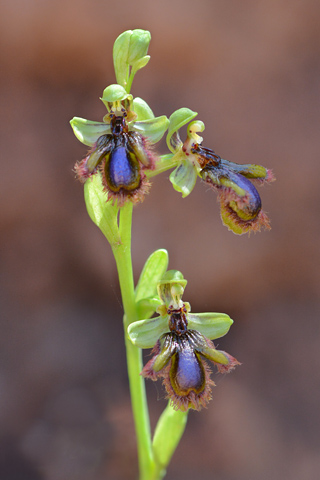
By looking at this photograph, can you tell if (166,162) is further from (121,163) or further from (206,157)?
(121,163)

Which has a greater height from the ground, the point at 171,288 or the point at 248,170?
the point at 248,170

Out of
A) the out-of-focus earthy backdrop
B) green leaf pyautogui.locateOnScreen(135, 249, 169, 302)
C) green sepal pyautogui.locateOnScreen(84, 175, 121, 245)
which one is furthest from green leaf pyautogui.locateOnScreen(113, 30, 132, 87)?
the out-of-focus earthy backdrop

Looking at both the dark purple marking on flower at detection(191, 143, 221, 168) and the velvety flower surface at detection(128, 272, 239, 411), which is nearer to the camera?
the velvety flower surface at detection(128, 272, 239, 411)

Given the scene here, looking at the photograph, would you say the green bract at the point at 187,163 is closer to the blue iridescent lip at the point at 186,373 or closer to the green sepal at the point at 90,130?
the green sepal at the point at 90,130

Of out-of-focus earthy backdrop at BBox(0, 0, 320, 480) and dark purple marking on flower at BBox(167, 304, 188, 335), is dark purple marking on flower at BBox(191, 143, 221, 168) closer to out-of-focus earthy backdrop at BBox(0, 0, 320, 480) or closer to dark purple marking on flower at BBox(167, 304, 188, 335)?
dark purple marking on flower at BBox(167, 304, 188, 335)

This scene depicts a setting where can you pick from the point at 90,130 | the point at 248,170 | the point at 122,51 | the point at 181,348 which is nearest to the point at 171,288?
the point at 181,348

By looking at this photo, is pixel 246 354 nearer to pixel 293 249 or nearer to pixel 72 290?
pixel 293 249

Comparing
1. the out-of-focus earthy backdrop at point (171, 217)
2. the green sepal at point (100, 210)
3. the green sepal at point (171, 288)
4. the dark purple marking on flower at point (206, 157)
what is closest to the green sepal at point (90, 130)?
the green sepal at point (100, 210)
